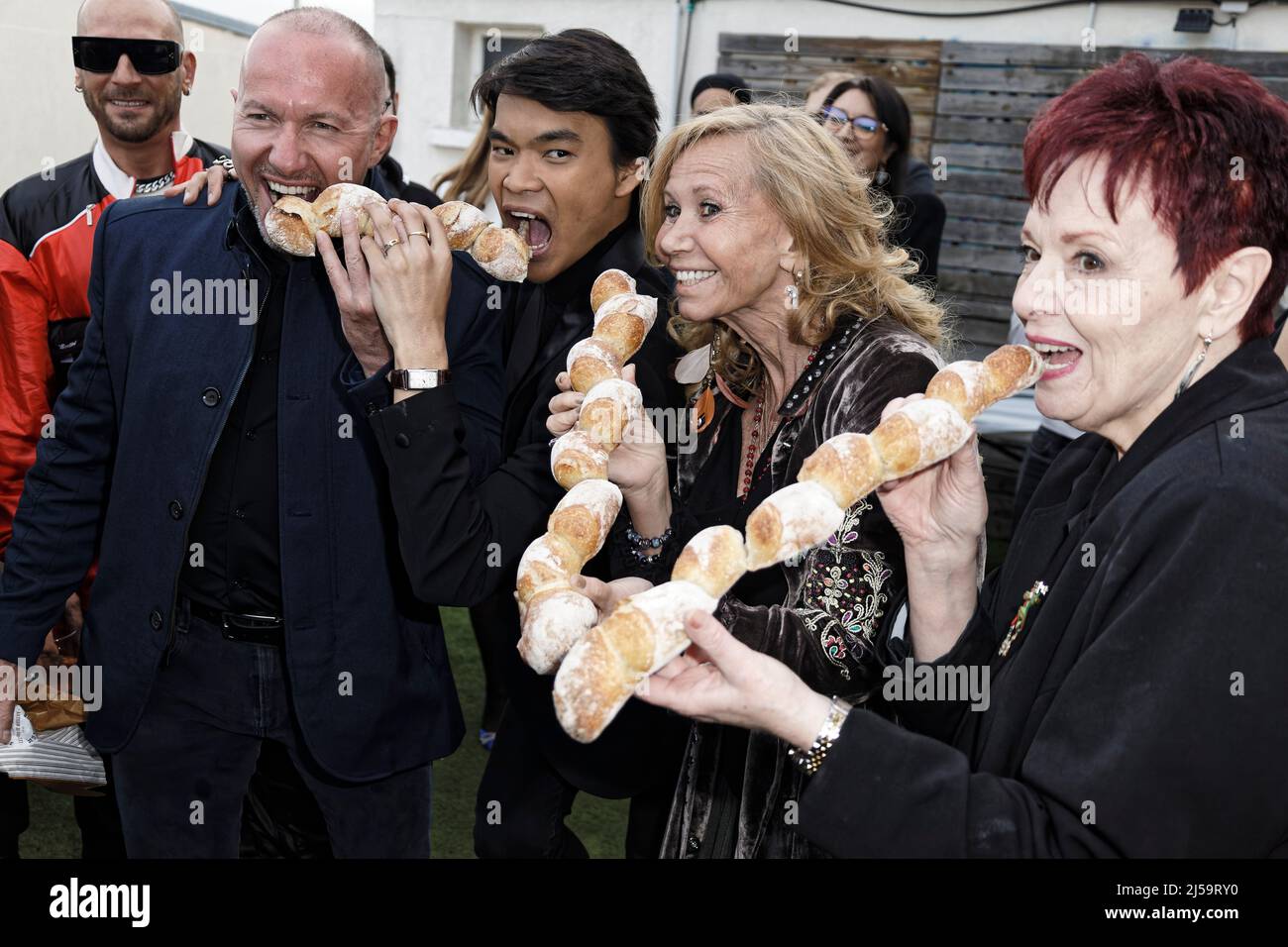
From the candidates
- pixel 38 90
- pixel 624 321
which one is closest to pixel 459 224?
pixel 624 321

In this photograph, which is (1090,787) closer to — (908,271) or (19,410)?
(908,271)

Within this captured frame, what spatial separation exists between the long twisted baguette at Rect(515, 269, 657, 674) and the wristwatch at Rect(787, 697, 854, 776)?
0.52 metres

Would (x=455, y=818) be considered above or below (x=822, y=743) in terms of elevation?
below

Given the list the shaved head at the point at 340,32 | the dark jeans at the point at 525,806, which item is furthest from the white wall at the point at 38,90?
the dark jeans at the point at 525,806

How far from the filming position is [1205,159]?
5.49ft

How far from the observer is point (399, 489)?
8.22ft

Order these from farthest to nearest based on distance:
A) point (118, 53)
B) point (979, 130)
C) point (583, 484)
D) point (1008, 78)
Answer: point (979, 130) → point (1008, 78) → point (118, 53) → point (583, 484)

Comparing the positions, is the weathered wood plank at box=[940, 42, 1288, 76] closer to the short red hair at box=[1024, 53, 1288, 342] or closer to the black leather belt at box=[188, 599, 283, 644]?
the short red hair at box=[1024, 53, 1288, 342]

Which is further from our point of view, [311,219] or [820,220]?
[820,220]

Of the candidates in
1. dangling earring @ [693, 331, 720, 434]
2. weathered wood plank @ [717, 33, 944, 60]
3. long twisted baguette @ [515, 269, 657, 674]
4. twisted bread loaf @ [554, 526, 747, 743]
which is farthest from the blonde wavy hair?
weathered wood plank @ [717, 33, 944, 60]

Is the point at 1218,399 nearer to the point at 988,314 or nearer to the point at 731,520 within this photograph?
the point at 731,520

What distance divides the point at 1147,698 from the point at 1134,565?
193 mm

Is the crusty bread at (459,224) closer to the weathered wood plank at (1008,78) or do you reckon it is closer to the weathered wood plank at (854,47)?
the weathered wood plank at (1008,78)

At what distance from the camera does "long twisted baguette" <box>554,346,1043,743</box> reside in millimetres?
1799
